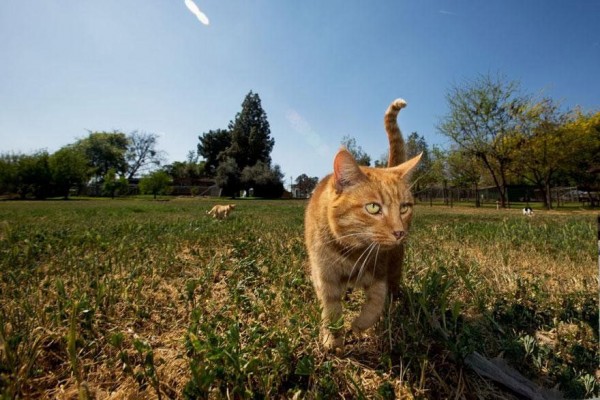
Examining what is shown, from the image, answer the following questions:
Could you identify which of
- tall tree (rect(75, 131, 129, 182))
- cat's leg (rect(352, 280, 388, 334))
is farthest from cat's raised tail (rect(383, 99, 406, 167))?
tall tree (rect(75, 131, 129, 182))

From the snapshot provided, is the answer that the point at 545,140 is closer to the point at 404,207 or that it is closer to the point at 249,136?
the point at 404,207

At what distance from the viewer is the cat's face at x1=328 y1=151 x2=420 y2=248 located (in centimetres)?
216

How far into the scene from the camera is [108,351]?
1.91 metres

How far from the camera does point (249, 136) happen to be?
5956 centimetres

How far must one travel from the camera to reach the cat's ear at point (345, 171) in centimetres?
229

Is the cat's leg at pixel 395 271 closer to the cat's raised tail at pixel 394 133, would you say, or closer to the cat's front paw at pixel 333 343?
the cat's front paw at pixel 333 343

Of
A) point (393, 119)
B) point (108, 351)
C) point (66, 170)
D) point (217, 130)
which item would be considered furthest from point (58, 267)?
point (217, 130)

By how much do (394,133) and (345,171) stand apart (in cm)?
113

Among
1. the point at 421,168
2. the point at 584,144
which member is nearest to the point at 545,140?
the point at 584,144

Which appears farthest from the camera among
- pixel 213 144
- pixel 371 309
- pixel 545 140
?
pixel 213 144

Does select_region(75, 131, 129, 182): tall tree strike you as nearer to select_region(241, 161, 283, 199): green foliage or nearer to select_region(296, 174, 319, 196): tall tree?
select_region(241, 161, 283, 199): green foliage

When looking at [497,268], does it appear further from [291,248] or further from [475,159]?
[475,159]

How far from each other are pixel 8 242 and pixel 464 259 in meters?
6.62

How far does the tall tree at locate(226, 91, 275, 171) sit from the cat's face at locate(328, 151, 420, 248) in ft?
188
